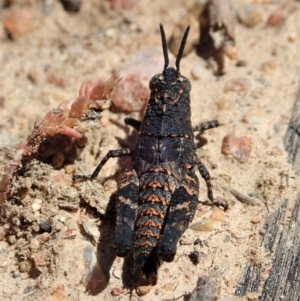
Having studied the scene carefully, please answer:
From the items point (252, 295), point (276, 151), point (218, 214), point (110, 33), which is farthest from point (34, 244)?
point (110, 33)

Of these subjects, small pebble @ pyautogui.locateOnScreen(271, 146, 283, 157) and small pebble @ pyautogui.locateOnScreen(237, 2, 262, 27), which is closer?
small pebble @ pyautogui.locateOnScreen(271, 146, 283, 157)

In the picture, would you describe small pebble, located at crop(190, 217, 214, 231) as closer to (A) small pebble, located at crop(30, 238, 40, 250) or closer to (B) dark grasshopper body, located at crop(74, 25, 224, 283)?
(B) dark grasshopper body, located at crop(74, 25, 224, 283)

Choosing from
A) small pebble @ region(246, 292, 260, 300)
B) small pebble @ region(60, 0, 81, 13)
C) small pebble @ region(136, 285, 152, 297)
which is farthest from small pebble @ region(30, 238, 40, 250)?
small pebble @ region(60, 0, 81, 13)

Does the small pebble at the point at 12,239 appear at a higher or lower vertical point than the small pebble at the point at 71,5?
lower

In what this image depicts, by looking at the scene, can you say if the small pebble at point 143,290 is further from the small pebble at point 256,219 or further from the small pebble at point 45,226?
the small pebble at point 256,219

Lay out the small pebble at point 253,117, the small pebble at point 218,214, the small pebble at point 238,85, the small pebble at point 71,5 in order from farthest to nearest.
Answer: the small pebble at point 71,5 → the small pebble at point 238,85 → the small pebble at point 253,117 → the small pebble at point 218,214

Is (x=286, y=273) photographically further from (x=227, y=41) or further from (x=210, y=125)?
(x=227, y=41)

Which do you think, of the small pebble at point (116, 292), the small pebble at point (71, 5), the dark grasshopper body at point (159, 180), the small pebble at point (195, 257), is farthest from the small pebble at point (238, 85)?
the small pebble at point (116, 292)
